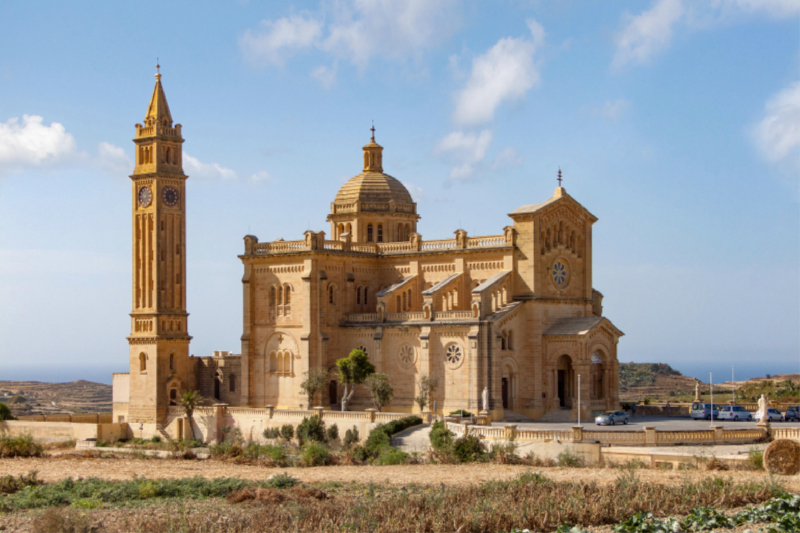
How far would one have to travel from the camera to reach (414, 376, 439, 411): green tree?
5838 centimetres

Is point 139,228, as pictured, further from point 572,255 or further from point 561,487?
point 561,487

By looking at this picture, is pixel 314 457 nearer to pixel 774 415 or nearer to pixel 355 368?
pixel 355 368

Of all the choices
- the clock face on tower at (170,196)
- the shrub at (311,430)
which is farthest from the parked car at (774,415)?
the clock face on tower at (170,196)

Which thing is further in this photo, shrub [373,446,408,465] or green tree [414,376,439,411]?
green tree [414,376,439,411]

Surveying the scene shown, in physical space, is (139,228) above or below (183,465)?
above

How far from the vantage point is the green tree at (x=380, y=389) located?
192ft

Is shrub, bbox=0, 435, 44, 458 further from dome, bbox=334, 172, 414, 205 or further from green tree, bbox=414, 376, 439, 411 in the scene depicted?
dome, bbox=334, 172, 414, 205

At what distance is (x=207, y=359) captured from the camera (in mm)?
68188

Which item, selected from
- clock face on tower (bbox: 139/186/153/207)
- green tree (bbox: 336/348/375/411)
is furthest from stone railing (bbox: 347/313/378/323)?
clock face on tower (bbox: 139/186/153/207)

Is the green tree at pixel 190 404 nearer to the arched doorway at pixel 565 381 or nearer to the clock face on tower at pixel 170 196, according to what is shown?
the clock face on tower at pixel 170 196

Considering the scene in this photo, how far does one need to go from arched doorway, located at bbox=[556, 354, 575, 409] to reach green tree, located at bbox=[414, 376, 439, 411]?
6.76 metres

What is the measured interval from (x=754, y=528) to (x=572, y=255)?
3645 centimetres

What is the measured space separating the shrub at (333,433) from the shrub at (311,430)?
0.31 meters

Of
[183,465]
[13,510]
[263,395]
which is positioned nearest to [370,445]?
[183,465]
